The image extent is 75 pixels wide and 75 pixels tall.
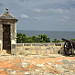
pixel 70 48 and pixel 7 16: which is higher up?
pixel 7 16

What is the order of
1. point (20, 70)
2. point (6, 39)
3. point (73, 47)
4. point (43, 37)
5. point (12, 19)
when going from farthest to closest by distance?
point (43, 37), point (6, 39), point (73, 47), point (12, 19), point (20, 70)

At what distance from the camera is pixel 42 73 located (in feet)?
13.5

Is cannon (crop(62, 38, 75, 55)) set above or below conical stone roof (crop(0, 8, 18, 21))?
below

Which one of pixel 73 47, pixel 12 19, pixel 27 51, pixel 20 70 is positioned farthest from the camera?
pixel 73 47

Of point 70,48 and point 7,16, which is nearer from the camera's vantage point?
point 7,16

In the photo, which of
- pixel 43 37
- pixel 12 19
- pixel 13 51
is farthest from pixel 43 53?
pixel 43 37

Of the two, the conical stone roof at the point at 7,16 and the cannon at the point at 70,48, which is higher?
the conical stone roof at the point at 7,16

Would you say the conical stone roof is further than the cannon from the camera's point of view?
No

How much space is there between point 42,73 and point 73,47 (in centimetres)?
512

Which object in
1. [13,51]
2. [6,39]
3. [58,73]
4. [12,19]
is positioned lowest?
[58,73]

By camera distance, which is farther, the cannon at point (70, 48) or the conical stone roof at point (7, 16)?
the cannon at point (70, 48)

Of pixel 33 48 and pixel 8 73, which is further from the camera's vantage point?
pixel 33 48

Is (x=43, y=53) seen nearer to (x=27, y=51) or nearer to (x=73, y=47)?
(x=27, y=51)

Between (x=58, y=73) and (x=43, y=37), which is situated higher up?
(x=43, y=37)
